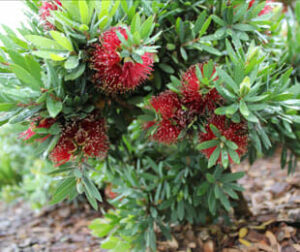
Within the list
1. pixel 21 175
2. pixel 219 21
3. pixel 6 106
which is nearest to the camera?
pixel 6 106

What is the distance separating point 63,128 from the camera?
0.77 m

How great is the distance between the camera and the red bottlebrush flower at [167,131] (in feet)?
2.73

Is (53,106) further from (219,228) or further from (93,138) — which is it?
(219,228)

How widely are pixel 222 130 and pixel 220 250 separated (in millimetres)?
630

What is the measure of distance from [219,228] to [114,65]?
0.92 m

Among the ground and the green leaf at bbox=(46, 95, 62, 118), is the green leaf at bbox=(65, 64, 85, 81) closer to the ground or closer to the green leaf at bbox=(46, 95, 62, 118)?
the green leaf at bbox=(46, 95, 62, 118)

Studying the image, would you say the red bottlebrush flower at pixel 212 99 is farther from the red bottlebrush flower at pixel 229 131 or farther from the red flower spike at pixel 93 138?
the red flower spike at pixel 93 138

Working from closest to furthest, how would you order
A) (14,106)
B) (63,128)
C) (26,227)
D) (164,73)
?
1. (14,106)
2. (63,128)
3. (164,73)
4. (26,227)

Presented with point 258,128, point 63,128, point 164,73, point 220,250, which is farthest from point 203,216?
point 63,128

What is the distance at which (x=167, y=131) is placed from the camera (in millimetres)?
840

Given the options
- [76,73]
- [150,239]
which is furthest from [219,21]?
[150,239]

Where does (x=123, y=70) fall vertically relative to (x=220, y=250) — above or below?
Result: above

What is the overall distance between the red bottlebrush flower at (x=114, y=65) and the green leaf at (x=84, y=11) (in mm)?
52

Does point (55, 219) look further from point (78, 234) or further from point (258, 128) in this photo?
point (258, 128)
